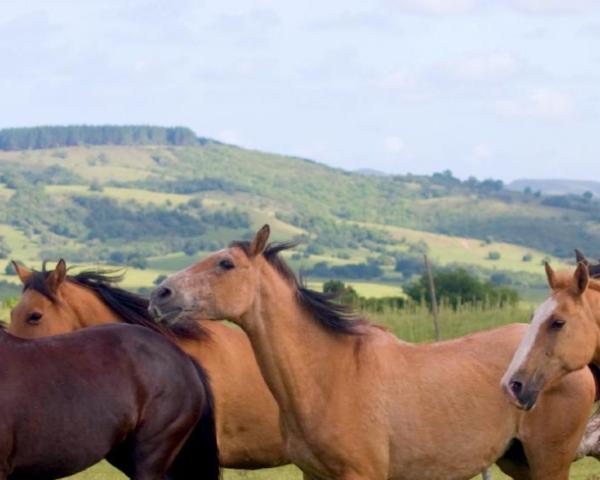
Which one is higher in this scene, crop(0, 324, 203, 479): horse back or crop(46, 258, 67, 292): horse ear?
crop(46, 258, 67, 292): horse ear

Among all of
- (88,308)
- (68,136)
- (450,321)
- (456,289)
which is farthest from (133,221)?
(88,308)

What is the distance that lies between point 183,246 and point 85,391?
110953 mm

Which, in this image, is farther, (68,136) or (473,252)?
(68,136)

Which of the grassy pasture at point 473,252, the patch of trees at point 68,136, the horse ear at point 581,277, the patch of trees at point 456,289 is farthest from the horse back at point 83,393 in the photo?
the patch of trees at point 68,136

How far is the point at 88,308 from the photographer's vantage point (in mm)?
9555

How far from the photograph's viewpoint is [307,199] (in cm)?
15625

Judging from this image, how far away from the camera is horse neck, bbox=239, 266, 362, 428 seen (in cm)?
795

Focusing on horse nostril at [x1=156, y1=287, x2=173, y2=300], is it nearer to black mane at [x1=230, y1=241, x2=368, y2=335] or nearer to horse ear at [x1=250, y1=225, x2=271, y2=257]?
horse ear at [x1=250, y1=225, x2=271, y2=257]

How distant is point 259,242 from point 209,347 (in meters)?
1.87

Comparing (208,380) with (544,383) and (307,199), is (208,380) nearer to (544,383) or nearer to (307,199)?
(544,383)

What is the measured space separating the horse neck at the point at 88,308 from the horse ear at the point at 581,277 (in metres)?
3.51

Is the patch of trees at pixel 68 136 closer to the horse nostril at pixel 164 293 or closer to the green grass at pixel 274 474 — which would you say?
the green grass at pixel 274 474

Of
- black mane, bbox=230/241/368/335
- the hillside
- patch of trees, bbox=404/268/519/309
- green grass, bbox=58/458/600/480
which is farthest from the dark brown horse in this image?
the hillside

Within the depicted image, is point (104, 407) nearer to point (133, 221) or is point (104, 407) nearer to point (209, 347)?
point (209, 347)
